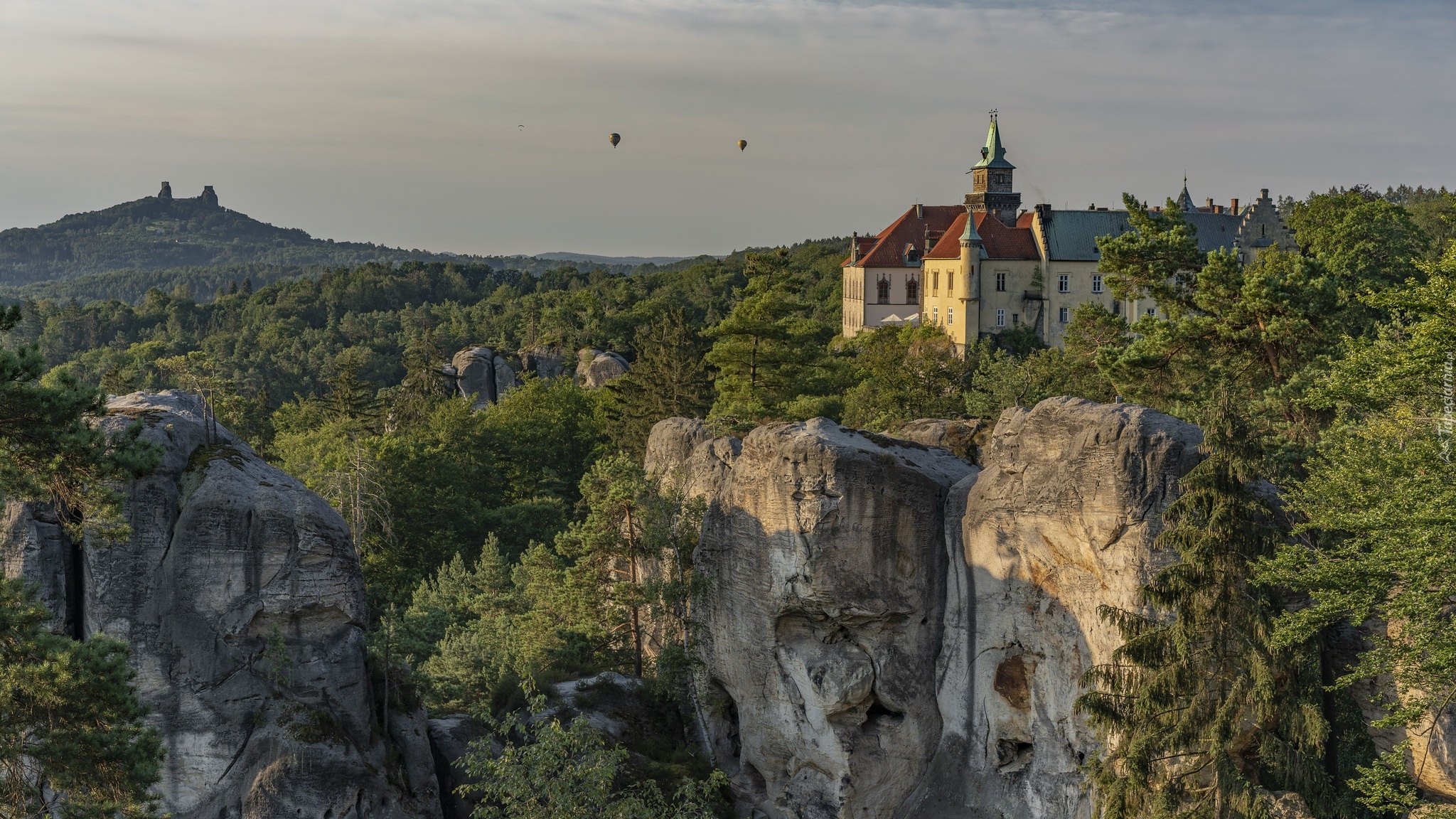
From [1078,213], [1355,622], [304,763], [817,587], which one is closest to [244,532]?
[304,763]

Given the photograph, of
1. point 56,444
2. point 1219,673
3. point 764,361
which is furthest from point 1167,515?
point 764,361

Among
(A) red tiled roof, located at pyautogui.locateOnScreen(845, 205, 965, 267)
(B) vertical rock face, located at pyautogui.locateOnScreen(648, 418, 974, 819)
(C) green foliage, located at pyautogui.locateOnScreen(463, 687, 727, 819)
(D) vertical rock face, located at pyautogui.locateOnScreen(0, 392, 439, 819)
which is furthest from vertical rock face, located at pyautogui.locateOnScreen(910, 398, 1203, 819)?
(A) red tiled roof, located at pyautogui.locateOnScreen(845, 205, 965, 267)

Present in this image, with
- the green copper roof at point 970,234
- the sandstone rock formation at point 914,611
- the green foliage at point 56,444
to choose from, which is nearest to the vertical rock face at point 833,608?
the sandstone rock formation at point 914,611

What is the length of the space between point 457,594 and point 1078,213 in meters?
41.0

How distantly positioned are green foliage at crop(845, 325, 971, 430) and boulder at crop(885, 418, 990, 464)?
6667 millimetres

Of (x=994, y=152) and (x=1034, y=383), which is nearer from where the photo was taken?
(x=1034, y=383)

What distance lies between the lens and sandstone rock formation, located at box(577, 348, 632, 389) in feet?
217

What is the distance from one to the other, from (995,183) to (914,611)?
51.9m

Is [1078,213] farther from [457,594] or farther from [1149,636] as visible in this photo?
[1149,636]

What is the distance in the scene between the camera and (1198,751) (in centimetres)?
1770

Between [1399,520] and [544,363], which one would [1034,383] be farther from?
[544,363]

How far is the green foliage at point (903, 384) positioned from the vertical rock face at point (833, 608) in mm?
11533

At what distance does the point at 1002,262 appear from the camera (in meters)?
64.7

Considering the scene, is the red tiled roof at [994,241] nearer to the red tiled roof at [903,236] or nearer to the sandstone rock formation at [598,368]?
the red tiled roof at [903,236]
